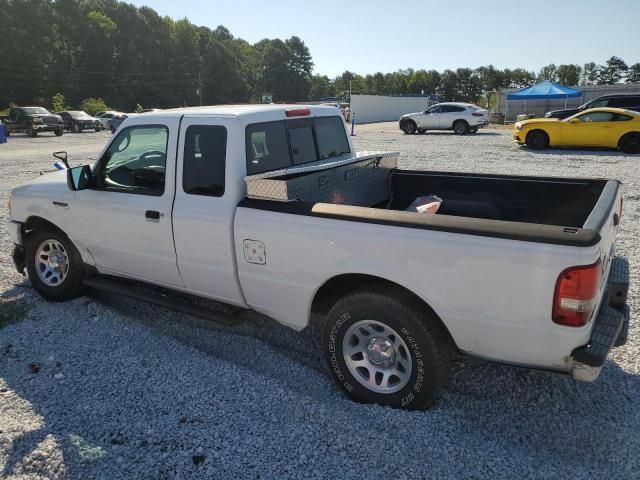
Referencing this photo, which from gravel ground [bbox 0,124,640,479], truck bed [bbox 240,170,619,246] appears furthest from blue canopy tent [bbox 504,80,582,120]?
gravel ground [bbox 0,124,640,479]

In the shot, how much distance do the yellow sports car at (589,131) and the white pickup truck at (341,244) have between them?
15185 millimetres

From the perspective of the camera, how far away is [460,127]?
2750 centimetres

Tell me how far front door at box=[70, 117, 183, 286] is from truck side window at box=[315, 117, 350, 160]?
51.3 inches

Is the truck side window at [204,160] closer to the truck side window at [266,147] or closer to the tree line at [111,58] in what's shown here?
the truck side window at [266,147]

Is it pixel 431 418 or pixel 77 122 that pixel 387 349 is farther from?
pixel 77 122

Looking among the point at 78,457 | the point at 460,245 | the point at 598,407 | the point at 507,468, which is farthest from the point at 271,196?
the point at 598,407

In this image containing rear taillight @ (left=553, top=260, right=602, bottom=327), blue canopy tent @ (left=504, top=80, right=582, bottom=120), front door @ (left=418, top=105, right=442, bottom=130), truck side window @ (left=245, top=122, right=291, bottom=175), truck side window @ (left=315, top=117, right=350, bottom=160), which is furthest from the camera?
blue canopy tent @ (left=504, top=80, right=582, bottom=120)

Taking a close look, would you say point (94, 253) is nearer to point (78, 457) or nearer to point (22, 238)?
point (22, 238)

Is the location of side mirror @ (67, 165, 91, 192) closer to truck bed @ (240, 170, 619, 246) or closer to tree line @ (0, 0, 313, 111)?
truck bed @ (240, 170, 619, 246)

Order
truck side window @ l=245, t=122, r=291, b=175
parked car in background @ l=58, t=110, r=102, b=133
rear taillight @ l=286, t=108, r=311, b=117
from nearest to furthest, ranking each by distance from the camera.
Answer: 1. truck side window @ l=245, t=122, r=291, b=175
2. rear taillight @ l=286, t=108, r=311, b=117
3. parked car in background @ l=58, t=110, r=102, b=133

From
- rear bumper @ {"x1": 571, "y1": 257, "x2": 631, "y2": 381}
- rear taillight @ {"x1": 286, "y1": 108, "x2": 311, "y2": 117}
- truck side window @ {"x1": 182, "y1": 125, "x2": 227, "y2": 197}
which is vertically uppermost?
rear taillight @ {"x1": 286, "y1": 108, "x2": 311, "y2": 117}

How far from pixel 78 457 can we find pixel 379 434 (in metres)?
1.73

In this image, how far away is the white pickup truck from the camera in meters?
2.63

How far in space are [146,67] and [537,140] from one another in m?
92.0
